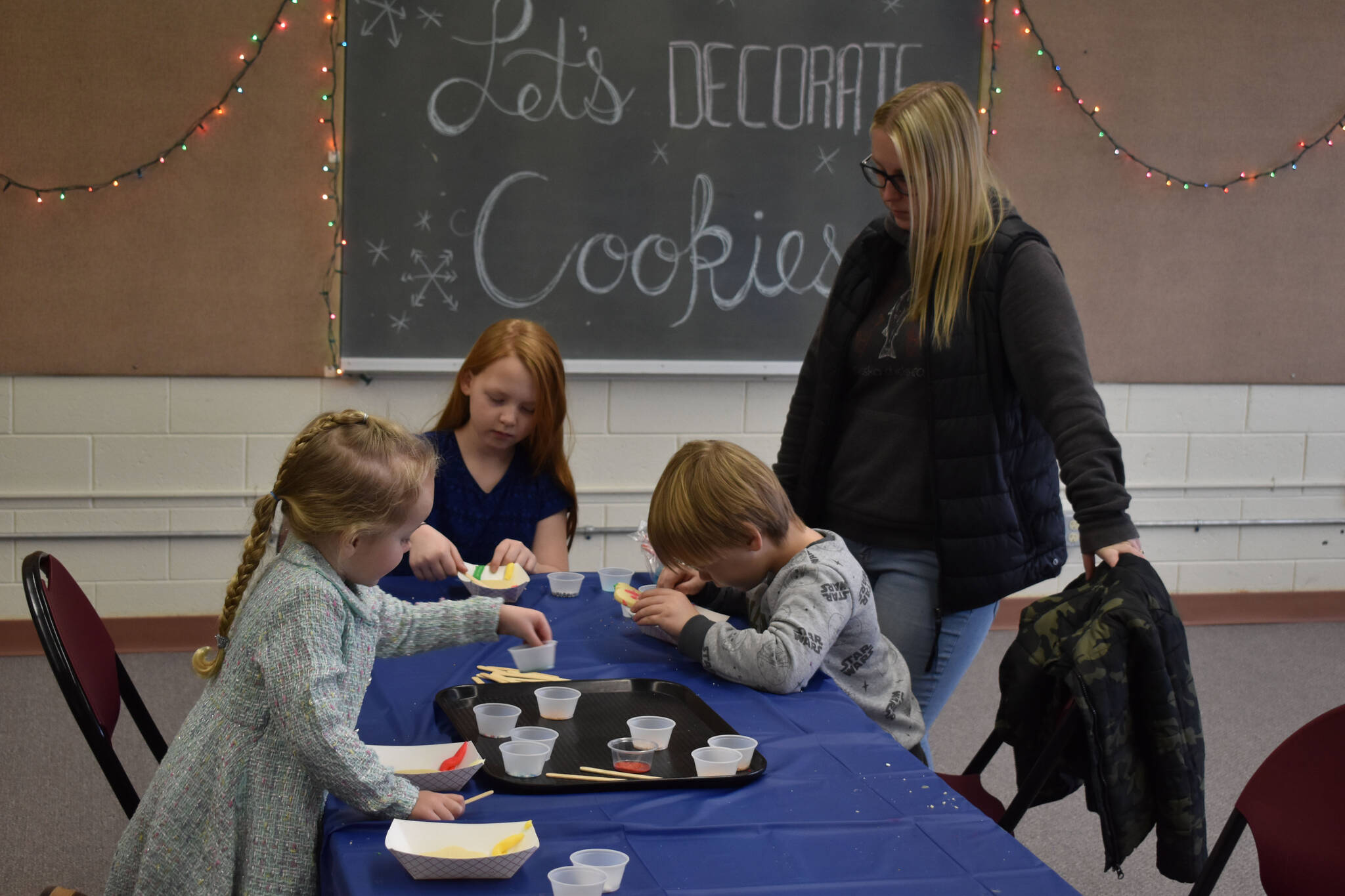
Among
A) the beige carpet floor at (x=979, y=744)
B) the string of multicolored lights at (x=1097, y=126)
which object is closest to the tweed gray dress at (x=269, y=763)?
the beige carpet floor at (x=979, y=744)

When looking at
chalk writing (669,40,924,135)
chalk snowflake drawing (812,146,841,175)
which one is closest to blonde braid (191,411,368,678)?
chalk writing (669,40,924,135)

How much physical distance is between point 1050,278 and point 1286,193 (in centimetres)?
311

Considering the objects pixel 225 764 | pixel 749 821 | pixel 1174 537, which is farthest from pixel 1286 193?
pixel 225 764

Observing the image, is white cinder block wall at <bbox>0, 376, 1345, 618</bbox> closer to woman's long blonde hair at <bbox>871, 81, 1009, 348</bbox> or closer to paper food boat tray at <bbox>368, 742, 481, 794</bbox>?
woman's long blonde hair at <bbox>871, 81, 1009, 348</bbox>

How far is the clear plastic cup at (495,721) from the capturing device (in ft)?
4.70

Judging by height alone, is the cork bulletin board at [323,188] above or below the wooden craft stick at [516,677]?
above

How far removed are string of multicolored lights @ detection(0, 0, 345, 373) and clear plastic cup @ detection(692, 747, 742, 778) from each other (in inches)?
107

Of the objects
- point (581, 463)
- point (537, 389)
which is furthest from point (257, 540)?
point (581, 463)

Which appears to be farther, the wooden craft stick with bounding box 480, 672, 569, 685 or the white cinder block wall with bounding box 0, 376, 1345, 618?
the white cinder block wall with bounding box 0, 376, 1345, 618

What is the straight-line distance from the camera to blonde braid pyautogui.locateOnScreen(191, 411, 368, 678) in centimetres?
142

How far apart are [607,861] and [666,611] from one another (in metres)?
0.74

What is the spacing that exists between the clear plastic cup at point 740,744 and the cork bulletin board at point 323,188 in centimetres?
269

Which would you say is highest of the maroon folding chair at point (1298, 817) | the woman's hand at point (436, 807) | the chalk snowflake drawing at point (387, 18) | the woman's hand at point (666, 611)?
the chalk snowflake drawing at point (387, 18)

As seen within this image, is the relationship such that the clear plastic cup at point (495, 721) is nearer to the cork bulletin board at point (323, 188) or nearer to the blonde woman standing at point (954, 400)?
the blonde woman standing at point (954, 400)
